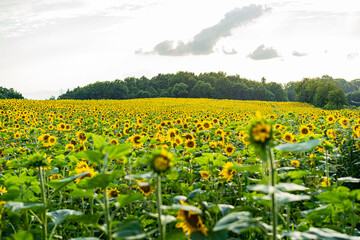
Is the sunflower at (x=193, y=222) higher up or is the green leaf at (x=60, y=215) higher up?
the sunflower at (x=193, y=222)

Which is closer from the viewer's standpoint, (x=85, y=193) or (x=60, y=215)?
(x=85, y=193)

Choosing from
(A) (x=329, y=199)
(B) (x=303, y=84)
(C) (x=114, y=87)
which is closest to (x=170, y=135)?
(A) (x=329, y=199)

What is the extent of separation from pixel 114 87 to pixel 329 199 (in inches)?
2397

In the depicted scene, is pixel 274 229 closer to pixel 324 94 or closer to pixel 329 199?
pixel 329 199

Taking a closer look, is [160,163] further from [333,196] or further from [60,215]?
[333,196]

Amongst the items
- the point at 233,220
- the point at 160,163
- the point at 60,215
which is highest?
the point at 160,163

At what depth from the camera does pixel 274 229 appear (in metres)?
1.20

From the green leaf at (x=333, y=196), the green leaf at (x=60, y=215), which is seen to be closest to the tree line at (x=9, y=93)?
the green leaf at (x=60, y=215)

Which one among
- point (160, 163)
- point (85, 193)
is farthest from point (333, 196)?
point (85, 193)

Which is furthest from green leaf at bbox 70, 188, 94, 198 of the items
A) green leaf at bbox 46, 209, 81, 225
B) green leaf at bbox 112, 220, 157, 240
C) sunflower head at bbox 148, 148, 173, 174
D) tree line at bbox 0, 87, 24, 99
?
tree line at bbox 0, 87, 24, 99

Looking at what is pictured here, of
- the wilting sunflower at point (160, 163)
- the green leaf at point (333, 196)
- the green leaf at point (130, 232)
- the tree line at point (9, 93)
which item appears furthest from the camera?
the tree line at point (9, 93)

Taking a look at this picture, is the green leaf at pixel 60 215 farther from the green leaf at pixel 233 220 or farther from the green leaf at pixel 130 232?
the green leaf at pixel 233 220

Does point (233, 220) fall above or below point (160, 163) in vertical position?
below

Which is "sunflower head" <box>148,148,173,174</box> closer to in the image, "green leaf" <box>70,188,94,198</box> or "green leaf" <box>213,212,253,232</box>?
"green leaf" <box>213,212,253,232</box>
